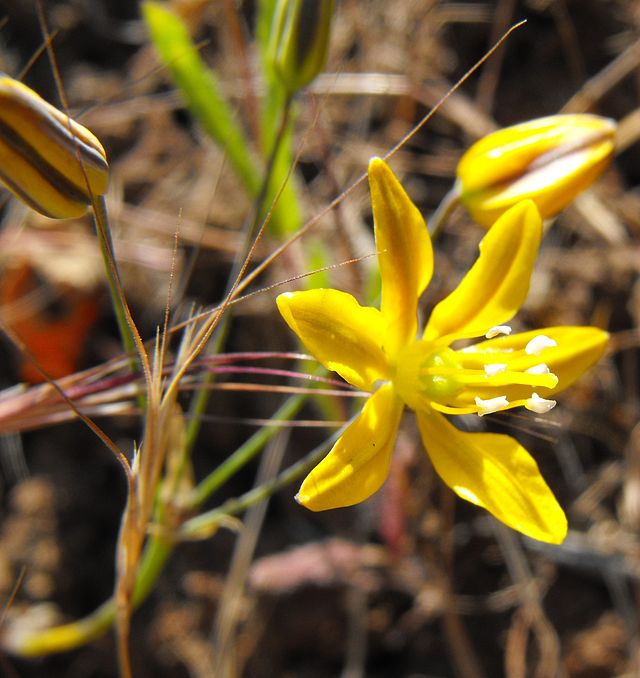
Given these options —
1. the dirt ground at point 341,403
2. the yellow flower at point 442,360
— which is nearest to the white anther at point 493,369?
Result: the yellow flower at point 442,360

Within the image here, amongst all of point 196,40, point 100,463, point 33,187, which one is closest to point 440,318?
point 33,187

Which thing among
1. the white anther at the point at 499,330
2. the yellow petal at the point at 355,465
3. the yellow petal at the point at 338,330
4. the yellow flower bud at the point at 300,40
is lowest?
the yellow petal at the point at 355,465

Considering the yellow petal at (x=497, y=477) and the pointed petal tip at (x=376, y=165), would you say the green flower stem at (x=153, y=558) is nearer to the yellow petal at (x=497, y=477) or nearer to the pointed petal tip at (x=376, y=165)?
the yellow petal at (x=497, y=477)

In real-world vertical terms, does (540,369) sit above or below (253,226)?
below

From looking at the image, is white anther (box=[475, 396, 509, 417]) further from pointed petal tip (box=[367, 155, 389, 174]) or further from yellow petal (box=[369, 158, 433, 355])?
pointed petal tip (box=[367, 155, 389, 174])

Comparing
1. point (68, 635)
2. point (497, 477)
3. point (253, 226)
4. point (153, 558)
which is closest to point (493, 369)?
point (497, 477)

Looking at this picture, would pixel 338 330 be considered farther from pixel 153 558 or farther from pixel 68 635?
pixel 68 635

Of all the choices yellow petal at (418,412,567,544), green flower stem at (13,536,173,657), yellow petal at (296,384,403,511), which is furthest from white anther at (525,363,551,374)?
green flower stem at (13,536,173,657)
